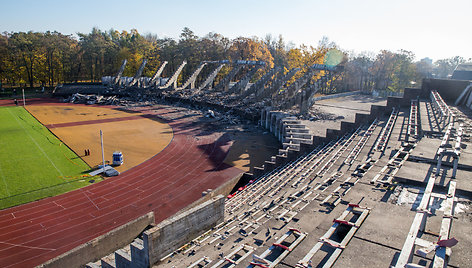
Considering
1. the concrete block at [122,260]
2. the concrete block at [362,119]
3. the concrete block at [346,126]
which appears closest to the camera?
the concrete block at [122,260]

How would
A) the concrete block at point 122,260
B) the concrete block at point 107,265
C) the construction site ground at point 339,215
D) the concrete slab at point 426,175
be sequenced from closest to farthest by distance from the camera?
the construction site ground at point 339,215 < the concrete slab at point 426,175 < the concrete block at point 122,260 < the concrete block at point 107,265

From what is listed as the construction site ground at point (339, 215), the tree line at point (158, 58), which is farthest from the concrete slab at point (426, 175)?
the tree line at point (158, 58)

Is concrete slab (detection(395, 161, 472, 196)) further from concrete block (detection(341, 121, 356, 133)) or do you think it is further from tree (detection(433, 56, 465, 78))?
tree (detection(433, 56, 465, 78))

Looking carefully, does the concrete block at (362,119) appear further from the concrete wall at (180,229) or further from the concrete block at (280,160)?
the concrete wall at (180,229)

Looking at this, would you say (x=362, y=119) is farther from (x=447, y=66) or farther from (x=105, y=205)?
(x=447, y=66)

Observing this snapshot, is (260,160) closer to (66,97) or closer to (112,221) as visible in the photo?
(112,221)

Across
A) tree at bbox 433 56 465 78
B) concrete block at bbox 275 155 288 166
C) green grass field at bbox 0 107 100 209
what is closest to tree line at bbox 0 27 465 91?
green grass field at bbox 0 107 100 209
